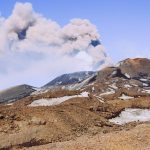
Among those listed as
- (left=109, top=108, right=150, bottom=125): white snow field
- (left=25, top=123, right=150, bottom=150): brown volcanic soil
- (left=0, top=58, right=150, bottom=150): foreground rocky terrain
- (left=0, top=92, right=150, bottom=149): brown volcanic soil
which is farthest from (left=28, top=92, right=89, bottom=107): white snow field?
(left=25, top=123, right=150, bottom=150): brown volcanic soil

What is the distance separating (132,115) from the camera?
5309cm

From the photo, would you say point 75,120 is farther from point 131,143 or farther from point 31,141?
point 131,143

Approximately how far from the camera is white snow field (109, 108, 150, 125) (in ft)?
166

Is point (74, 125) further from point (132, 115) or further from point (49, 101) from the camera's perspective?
point (49, 101)

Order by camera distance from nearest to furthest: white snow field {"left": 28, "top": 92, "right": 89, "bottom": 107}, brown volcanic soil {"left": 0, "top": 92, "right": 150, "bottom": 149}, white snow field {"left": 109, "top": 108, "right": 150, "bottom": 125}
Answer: brown volcanic soil {"left": 0, "top": 92, "right": 150, "bottom": 149} < white snow field {"left": 109, "top": 108, "right": 150, "bottom": 125} < white snow field {"left": 28, "top": 92, "right": 89, "bottom": 107}

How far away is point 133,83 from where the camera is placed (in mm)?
133625

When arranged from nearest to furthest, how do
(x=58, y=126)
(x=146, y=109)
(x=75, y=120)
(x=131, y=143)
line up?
1. (x=131, y=143)
2. (x=58, y=126)
3. (x=75, y=120)
4. (x=146, y=109)

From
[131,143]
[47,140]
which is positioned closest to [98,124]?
[47,140]

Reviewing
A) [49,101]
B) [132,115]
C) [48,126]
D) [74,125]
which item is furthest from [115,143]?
A: [49,101]

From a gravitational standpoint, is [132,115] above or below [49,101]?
below

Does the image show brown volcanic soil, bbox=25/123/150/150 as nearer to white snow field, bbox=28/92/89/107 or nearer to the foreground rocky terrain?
the foreground rocky terrain

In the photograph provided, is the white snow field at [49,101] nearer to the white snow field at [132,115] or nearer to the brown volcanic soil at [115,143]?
the white snow field at [132,115]

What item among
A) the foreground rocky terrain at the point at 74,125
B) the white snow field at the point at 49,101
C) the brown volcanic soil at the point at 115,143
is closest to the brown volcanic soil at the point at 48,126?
the foreground rocky terrain at the point at 74,125

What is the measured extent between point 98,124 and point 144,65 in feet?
457
